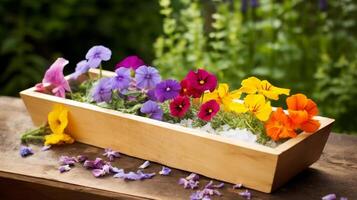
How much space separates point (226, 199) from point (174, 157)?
17 cm

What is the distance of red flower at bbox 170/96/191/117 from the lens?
54.2 inches

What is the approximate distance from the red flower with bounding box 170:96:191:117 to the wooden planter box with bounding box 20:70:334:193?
0.04 metres

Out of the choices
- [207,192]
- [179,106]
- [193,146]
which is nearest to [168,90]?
[179,106]

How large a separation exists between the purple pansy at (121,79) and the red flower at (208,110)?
0.21 metres

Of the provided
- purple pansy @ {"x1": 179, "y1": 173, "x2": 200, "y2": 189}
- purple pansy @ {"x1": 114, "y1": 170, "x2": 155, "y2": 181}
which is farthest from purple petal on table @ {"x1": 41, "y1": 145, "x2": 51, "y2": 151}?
purple pansy @ {"x1": 179, "y1": 173, "x2": 200, "y2": 189}

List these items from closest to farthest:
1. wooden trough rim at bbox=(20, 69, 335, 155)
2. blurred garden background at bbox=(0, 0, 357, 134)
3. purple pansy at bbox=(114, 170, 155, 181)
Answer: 1. wooden trough rim at bbox=(20, 69, 335, 155)
2. purple pansy at bbox=(114, 170, 155, 181)
3. blurred garden background at bbox=(0, 0, 357, 134)

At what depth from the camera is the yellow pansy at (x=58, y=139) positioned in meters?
1.50

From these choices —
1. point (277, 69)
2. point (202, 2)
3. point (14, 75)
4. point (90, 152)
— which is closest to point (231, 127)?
point (90, 152)

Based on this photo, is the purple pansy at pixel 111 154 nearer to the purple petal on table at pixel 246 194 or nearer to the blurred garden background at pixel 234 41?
the purple petal on table at pixel 246 194

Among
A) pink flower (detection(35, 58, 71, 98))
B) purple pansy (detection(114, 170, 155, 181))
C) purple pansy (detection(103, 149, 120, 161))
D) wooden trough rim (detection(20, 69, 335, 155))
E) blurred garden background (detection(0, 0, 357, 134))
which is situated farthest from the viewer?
blurred garden background (detection(0, 0, 357, 134))

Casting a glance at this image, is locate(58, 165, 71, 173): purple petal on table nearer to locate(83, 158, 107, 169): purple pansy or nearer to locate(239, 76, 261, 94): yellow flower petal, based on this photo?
locate(83, 158, 107, 169): purple pansy

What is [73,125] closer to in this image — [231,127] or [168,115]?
[168,115]

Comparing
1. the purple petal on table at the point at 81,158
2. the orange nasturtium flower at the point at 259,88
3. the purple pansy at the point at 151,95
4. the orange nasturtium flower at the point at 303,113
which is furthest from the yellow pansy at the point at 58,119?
the orange nasturtium flower at the point at 303,113

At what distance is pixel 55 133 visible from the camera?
1.51 m
